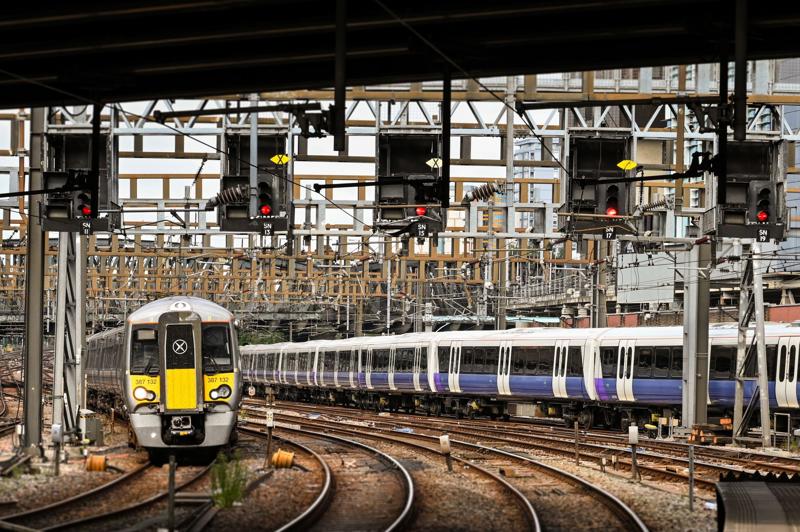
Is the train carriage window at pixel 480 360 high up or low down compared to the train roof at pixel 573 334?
down

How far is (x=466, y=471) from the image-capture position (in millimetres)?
20641

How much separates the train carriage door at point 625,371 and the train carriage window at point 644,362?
19 centimetres

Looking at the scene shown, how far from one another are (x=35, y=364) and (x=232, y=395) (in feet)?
12.5

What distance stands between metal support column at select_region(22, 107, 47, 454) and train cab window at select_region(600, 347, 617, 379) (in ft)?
47.7

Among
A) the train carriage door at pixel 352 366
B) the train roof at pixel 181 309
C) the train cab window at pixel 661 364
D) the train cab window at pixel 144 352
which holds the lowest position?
the train carriage door at pixel 352 366

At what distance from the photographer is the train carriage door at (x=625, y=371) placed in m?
30.6

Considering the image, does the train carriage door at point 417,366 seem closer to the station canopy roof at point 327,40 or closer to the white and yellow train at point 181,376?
the white and yellow train at point 181,376

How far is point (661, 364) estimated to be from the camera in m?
29.9

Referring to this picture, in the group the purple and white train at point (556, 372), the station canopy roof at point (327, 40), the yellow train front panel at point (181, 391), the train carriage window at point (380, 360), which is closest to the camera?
the station canopy roof at point (327, 40)

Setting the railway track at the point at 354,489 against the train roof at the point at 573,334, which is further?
the train roof at the point at 573,334

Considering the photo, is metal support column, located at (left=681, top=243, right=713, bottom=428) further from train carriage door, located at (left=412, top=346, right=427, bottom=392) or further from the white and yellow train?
train carriage door, located at (left=412, top=346, right=427, bottom=392)

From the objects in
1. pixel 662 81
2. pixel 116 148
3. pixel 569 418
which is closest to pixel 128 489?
pixel 116 148

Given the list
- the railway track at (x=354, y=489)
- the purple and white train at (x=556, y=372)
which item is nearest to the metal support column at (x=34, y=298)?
the railway track at (x=354, y=489)

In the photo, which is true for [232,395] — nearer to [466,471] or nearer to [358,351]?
[466,471]
